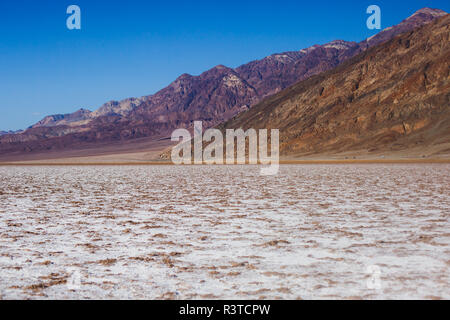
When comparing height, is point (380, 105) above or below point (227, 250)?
above

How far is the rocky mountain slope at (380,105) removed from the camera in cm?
5538

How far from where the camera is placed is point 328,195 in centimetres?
1332

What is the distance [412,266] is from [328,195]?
820 centimetres

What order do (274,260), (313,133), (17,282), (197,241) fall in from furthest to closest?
(313,133), (197,241), (274,260), (17,282)

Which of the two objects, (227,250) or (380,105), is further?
(380,105)

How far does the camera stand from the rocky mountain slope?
55.4 m

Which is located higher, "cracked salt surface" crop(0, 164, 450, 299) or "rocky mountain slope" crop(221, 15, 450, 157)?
"rocky mountain slope" crop(221, 15, 450, 157)

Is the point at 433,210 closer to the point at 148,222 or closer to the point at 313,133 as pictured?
the point at 148,222

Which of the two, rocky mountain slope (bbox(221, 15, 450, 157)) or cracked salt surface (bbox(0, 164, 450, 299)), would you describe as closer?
cracked salt surface (bbox(0, 164, 450, 299))

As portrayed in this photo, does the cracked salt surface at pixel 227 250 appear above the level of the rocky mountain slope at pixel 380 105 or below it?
below

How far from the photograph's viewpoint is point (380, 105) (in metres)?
62.0

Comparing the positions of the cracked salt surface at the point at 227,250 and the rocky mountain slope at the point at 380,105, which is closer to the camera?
the cracked salt surface at the point at 227,250

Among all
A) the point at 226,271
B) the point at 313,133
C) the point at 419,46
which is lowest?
the point at 226,271

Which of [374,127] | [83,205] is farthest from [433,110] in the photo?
[83,205]
